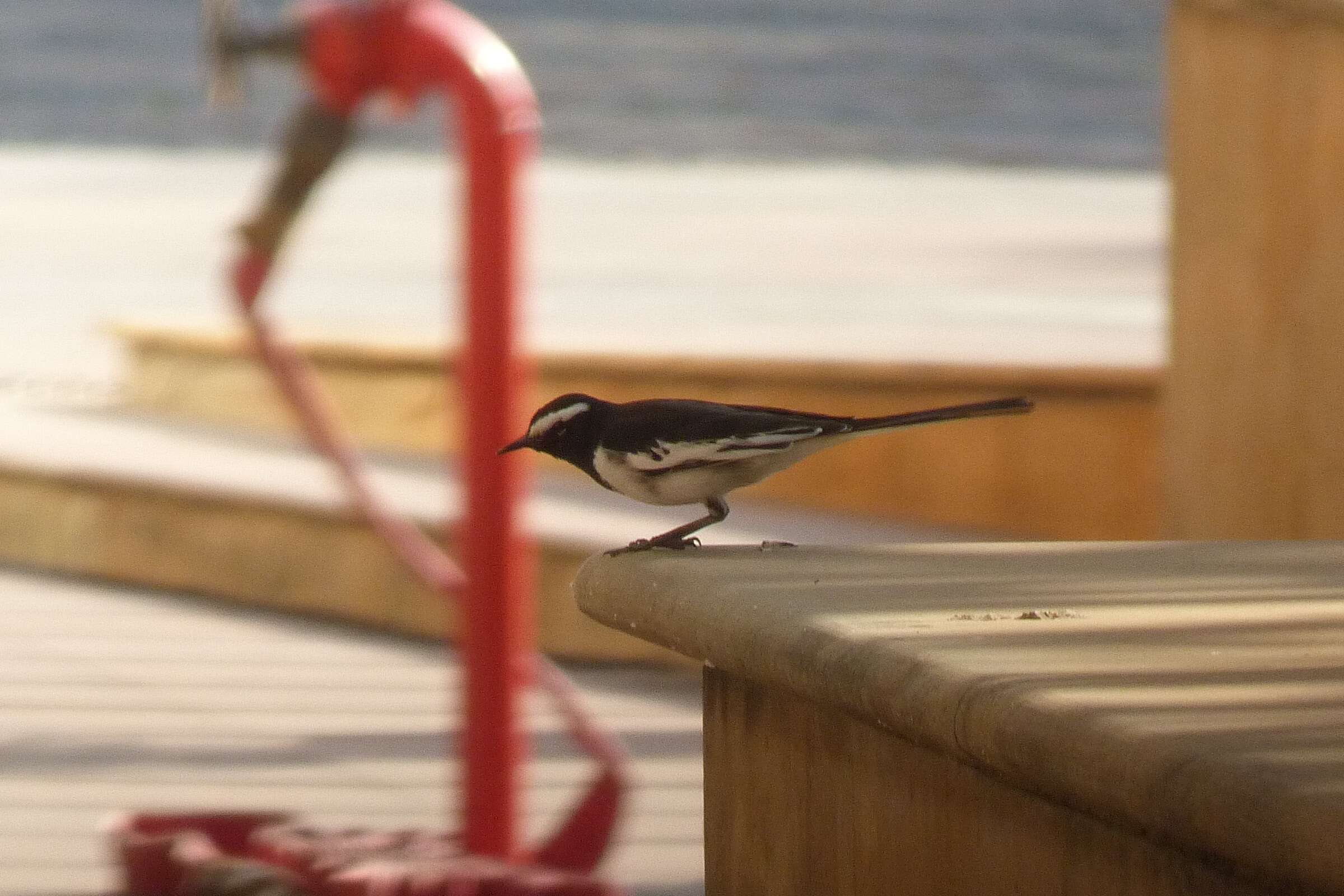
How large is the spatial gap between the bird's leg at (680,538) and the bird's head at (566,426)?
10cm

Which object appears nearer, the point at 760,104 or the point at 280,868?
the point at 280,868

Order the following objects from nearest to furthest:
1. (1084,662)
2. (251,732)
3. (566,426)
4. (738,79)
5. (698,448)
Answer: (1084,662) → (698,448) → (566,426) → (251,732) → (738,79)

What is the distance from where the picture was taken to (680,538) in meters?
1.40

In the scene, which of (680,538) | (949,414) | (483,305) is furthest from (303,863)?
(949,414)

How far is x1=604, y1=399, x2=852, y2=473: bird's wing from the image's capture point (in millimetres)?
1371

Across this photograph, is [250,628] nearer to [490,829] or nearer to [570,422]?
[490,829]

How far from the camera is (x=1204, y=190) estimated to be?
133 inches

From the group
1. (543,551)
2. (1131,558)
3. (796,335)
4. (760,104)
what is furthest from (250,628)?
(760,104)

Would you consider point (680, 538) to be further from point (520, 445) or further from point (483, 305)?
point (483, 305)

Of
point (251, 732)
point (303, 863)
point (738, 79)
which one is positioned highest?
point (738, 79)

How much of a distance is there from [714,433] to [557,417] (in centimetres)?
16

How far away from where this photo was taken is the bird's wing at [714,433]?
1.37 meters

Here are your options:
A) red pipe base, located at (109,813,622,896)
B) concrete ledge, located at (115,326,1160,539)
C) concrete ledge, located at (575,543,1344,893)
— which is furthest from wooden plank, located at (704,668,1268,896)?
concrete ledge, located at (115,326,1160,539)

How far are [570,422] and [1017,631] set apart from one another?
48cm
